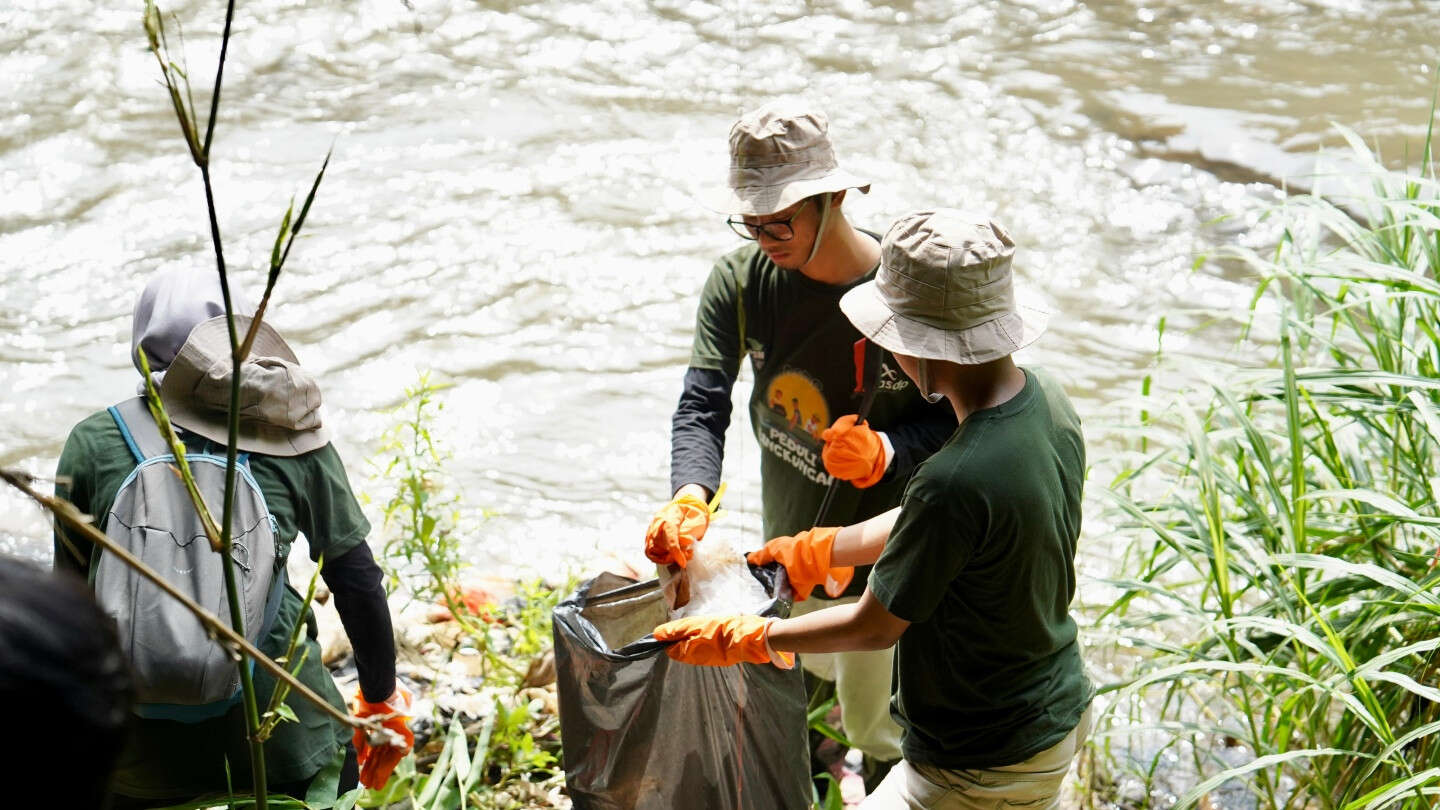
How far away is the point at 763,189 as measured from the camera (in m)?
2.44

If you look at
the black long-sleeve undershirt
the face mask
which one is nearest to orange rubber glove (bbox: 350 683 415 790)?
the black long-sleeve undershirt

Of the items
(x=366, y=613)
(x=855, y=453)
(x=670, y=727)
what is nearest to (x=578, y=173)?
(x=855, y=453)

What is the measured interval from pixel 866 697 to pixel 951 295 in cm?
124

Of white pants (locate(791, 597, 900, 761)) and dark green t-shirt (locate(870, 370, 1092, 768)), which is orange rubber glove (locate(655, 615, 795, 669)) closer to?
dark green t-shirt (locate(870, 370, 1092, 768))

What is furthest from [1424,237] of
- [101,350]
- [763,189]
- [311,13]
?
[311,13]

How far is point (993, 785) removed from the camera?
6.76 ft

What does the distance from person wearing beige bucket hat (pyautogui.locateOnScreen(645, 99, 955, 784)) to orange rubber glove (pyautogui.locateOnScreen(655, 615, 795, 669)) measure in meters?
0.26

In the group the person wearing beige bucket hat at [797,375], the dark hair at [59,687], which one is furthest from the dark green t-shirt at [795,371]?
the dark hair at [59,687]

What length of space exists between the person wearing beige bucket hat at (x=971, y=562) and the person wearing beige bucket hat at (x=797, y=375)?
39cm

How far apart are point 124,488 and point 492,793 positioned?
50.5 inches

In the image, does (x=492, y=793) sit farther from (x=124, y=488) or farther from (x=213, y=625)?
(x=213, y=625)

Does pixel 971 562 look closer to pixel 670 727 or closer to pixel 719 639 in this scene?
pixel 719 639

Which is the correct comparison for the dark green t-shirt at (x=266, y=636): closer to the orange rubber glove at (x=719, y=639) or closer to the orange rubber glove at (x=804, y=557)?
the orange rubber glove at (x=719, y=639)

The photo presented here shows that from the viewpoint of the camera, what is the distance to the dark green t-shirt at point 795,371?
2.51m
